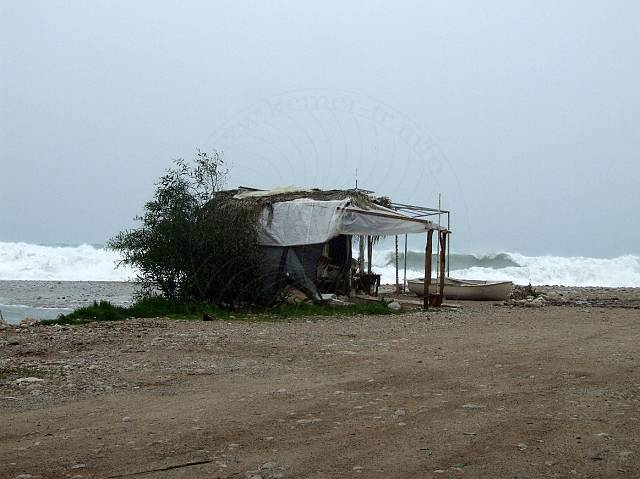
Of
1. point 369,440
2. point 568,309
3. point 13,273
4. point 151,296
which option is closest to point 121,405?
point 369,440

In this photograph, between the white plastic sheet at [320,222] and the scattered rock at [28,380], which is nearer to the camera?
the scattered rock at [28,380]

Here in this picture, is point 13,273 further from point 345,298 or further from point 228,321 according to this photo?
point 228,321

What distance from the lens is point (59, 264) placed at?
44094mm

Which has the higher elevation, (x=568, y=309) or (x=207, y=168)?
(x=207, y=168)

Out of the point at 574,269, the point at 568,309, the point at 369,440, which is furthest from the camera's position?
the point at 574,269

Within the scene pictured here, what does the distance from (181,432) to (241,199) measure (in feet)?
38.9

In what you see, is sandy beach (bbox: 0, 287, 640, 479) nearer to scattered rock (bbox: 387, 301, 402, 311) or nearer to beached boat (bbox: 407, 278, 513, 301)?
scattered rock (bbox: 387, 301, 402, 311)

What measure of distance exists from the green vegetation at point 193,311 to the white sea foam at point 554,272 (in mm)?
27426

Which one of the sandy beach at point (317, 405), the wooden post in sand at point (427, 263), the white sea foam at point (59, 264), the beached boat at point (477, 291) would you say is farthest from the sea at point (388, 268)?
the sandy beach at point (317, 405)

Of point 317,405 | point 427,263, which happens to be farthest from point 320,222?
point 317,405

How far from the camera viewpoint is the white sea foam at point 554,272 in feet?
149

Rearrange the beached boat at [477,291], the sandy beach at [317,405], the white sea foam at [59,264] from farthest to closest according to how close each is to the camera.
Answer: the white sea foam at [59,264] < the beached boat at [477,291] < the sandy beach at [317,405]

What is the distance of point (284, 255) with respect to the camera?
15969mm

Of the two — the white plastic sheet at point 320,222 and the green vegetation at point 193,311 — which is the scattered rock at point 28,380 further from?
the white plastic sheet at point 320,222
